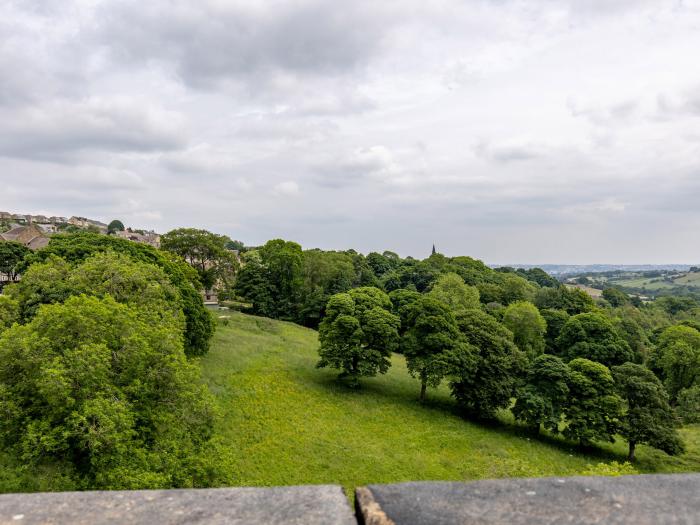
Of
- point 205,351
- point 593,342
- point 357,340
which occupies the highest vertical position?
point 357,340

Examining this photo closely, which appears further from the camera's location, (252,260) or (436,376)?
(252,260)

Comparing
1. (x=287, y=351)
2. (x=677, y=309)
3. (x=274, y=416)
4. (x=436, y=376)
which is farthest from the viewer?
(x=677, y=309)

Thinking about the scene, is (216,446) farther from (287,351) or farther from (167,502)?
(287,351)

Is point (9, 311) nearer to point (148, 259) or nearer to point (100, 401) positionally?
point (100, 401)

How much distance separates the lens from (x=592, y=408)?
84.8 ft

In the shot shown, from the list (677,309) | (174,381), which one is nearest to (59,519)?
(174,381)

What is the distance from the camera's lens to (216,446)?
14234 millimetres

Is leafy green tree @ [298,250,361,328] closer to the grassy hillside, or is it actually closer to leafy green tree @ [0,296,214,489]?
the grassy hillside

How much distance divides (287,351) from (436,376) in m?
14.2

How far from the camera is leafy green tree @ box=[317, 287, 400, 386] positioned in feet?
94.3

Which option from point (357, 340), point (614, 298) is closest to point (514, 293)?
point (357, 340)

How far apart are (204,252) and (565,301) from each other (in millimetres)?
54664

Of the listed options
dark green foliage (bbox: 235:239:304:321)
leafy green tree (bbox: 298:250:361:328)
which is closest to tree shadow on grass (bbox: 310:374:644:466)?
leafy green tree (bbox: 298:250:361:328)

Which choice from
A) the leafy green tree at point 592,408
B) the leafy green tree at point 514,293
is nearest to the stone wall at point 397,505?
the leafy green tree at point 592,408
